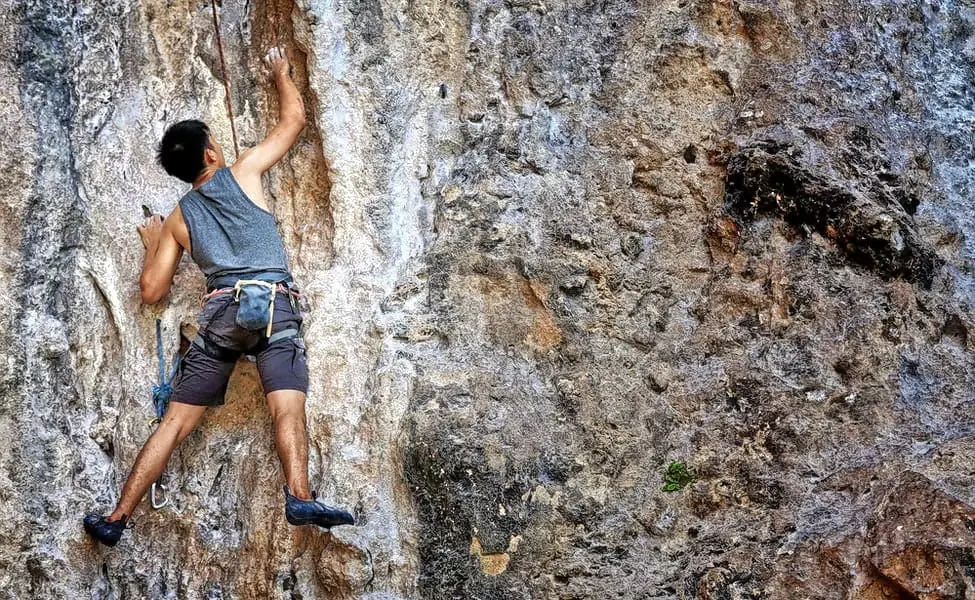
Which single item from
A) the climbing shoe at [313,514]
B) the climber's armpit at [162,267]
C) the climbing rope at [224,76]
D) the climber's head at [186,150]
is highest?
the climbing rope at [224,76]

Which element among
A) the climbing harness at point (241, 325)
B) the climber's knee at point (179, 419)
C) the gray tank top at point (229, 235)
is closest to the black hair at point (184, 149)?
the gray tank top at point (229, 235)

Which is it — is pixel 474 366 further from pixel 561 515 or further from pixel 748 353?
pixel 748 353

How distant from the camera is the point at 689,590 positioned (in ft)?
13.1

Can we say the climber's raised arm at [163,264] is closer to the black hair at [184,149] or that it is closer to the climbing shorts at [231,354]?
the black hair at [184,149]

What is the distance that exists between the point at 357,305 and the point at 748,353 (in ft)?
5.52

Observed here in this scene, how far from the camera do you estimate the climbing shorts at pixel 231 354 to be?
427 centimetres

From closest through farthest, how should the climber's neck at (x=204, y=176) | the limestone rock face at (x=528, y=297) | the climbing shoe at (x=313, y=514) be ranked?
1. the climbing shoe at (x=313, y=514)
2. the limestone rock face at (x=528, y=297)
3. the climber's neck at (x=204, y=176)

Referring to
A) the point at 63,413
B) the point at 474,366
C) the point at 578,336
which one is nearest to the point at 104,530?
the point at 63,413

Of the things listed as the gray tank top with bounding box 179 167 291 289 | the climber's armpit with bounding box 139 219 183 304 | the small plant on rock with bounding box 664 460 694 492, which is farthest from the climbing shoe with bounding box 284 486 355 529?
the small plant on rock with bounding box 664 460 694 492

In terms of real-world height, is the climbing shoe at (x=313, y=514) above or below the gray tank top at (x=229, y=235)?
below

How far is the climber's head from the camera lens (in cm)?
440

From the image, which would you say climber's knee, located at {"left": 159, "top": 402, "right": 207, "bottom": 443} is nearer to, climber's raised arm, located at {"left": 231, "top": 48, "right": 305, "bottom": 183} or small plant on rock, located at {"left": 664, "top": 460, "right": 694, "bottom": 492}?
climber's raised arm, located at {"left": 231, "top": 48, "right": 305, "bottom": 183}

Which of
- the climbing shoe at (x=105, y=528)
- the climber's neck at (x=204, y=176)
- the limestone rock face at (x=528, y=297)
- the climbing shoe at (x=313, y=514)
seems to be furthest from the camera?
the climber's neck at (x=204, y=176)

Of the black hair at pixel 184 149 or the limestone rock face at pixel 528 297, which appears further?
the black hair at pixel 184 149
